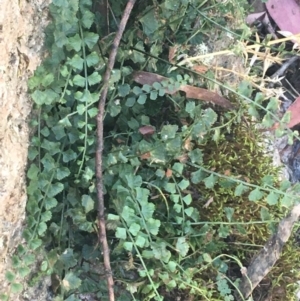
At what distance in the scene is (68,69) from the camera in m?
1.38

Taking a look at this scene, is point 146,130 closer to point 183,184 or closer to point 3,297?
point 183,184

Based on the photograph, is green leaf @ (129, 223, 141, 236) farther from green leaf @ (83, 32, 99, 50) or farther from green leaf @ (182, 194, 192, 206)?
green leaf @ (83, 32, 99, 50)

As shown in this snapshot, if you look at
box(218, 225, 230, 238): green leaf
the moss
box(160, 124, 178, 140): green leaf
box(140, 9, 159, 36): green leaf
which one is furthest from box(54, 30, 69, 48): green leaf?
box(218, 225, 230, 238): green leaf

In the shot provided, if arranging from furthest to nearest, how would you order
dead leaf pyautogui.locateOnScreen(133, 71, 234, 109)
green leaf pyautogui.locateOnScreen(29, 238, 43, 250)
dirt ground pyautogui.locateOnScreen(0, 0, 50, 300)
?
1. dead leaf pyautogui.locateOnScreen(133, 71, 234, 109)
2. green leaf pyautogui.locateOnScreen(29, 238, 43, 250)
3. dirt ground pyautogui.locateOnScreen(0, 0, 50, 300)

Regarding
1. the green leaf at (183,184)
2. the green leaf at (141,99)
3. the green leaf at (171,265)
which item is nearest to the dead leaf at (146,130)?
the green leaf at (141,99)

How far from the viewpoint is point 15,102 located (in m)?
1.28

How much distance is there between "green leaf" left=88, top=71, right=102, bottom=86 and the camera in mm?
1362

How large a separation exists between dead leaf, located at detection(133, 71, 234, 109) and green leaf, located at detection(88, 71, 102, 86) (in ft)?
0.64

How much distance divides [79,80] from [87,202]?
0.34 metres

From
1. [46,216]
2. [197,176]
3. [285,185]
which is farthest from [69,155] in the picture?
[285,185]

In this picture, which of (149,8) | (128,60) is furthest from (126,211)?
(149,8)

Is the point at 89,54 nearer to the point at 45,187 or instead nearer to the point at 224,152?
the point at 45,187

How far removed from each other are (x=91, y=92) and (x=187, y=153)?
0.35 metres

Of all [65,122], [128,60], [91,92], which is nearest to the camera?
[65,122]
